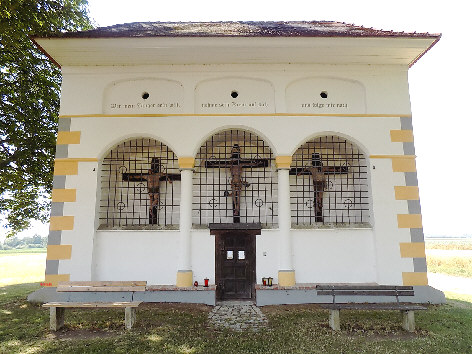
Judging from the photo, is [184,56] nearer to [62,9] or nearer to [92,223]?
[62,9]

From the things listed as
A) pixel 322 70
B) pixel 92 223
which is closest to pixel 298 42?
pixel 322 70

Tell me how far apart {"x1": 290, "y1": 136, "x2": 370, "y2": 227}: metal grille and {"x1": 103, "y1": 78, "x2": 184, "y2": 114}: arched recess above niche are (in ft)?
12.4

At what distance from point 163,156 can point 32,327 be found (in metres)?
→ 5.40

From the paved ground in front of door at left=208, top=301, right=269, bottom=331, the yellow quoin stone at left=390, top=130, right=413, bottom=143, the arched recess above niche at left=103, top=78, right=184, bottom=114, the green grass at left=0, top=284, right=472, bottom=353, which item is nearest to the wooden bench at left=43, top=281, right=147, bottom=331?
the green grass at left=0, top=284, right=472, bottom=353

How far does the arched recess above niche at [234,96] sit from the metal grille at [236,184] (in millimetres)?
967

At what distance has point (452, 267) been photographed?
16.8 meters

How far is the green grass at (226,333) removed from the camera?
5105 mm

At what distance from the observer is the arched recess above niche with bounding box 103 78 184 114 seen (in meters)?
8.69

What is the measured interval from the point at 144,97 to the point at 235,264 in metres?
5.02

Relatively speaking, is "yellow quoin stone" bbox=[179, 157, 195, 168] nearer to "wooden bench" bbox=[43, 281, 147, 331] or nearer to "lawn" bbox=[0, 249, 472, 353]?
"wooden bench" bbox=[43, 281, 147, 331]

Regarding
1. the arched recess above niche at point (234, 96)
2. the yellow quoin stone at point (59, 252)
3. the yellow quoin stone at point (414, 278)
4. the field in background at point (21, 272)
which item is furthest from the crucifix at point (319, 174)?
the field in background at point (21, 272)

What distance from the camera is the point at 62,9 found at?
9.13 m

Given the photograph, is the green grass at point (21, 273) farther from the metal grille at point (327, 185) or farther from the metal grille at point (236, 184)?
Answer: the metal grille at point (327, 185)

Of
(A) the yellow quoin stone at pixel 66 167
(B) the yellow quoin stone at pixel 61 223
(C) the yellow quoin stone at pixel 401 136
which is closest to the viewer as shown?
(B) the yellow quoin stone at pixel 61 223
